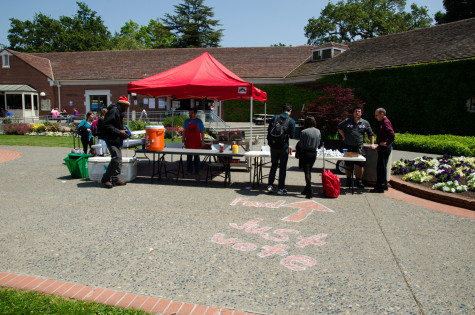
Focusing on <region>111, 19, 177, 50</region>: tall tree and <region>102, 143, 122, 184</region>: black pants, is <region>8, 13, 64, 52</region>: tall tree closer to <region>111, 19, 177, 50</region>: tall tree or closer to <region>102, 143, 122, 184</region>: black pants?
<region>111, 19, 177, 50</region>: tall tree

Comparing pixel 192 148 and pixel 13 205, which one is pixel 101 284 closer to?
pixel 13 205

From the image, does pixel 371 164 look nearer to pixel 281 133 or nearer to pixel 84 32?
pixel 281 133

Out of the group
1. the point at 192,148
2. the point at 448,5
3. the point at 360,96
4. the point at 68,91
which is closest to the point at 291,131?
the point at 192,148

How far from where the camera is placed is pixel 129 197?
7.25 meters

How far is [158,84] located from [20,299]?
6.82 m

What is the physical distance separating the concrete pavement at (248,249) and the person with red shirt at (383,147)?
2.23ft

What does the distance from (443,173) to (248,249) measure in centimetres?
576

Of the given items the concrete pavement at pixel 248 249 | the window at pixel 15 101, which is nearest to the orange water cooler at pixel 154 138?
the concrete pavement at pixel 248 249

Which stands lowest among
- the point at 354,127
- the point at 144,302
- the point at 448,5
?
the point at 144,302

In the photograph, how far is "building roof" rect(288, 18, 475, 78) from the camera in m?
20.4

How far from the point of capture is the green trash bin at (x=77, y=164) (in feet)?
29.3

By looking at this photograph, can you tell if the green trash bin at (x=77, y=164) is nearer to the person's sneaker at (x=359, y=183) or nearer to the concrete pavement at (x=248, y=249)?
the concrete pavement at (x=248, y=249)

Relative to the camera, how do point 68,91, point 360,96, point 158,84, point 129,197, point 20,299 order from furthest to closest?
point 68,91
point 360,96
point 158,84
point 129,197
point 20,299

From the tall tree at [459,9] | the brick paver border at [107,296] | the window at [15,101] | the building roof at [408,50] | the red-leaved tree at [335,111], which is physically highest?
the tall tree at [459,9]
